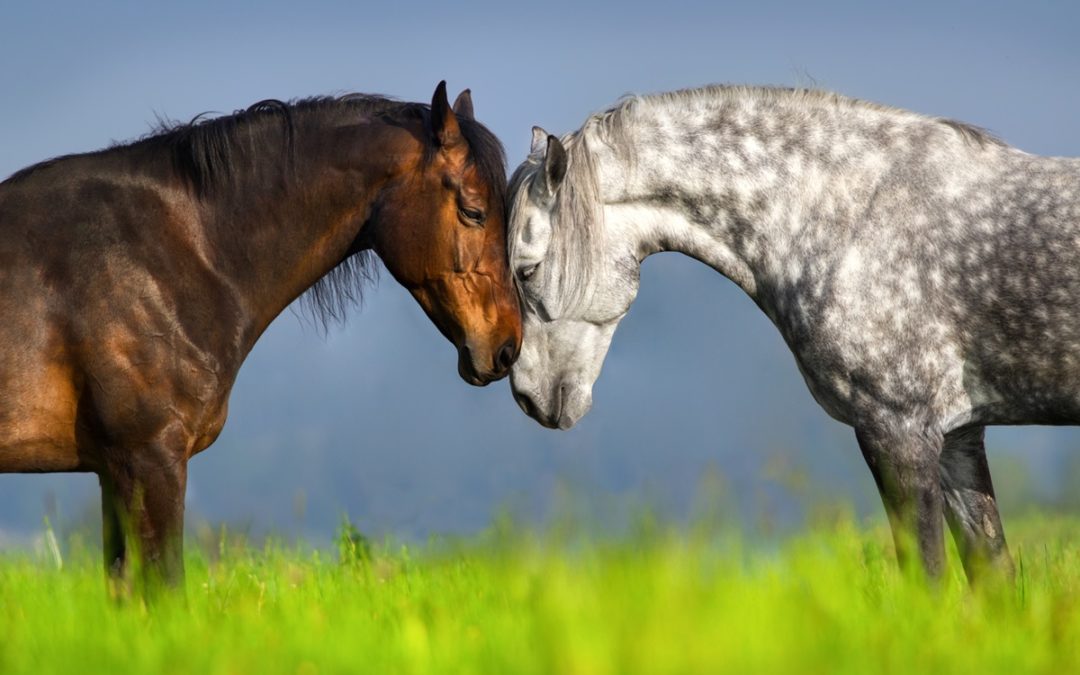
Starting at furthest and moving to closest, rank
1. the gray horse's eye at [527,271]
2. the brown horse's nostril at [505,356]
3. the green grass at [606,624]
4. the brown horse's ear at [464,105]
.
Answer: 1. the brown horse's ear at [464,105]
2. the gray horse's eye at [527,271]
3. the brown horse's nostril at [505,356]
4. the green grass at [606,624]

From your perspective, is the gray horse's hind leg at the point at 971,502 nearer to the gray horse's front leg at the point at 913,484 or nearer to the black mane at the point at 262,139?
the gray horse's front leg at the point at 913,484

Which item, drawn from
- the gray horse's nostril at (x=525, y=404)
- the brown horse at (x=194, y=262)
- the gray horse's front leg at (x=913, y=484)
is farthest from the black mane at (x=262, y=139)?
the gray horse's front leg at (x=913, y=484)

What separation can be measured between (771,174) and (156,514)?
11.7 ft

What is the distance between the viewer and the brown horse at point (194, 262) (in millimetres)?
5617

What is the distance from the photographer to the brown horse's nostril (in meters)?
6.05

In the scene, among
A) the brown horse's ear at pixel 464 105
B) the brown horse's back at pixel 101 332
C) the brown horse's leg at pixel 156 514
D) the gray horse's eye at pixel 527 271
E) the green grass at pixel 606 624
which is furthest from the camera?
the brown horse's ear at pixel 464 105

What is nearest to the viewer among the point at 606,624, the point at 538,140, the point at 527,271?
the point at 606,624

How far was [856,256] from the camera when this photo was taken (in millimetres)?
5789

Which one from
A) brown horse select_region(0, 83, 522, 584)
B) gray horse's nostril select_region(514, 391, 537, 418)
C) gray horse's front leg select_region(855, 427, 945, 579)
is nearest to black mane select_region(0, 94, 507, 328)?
brown horse select_region(0, 83, 522, 584)

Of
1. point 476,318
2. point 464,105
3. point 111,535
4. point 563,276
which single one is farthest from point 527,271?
point 111,535

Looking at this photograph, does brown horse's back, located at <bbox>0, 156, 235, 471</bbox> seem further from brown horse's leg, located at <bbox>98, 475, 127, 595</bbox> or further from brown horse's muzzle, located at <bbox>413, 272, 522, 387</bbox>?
brown horse's muzzle, located at <bbox>413, 272, 522, 387</bbox>

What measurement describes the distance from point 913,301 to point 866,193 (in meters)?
0.63

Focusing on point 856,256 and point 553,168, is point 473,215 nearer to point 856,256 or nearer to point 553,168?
point 553,168

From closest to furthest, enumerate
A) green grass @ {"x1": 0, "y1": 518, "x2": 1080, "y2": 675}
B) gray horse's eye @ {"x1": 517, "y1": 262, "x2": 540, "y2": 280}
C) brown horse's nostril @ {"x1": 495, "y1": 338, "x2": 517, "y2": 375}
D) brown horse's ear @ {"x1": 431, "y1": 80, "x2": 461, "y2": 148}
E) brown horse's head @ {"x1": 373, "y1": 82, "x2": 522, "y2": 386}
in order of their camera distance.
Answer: green grass @ {"x1": 0, "y1": 518, "x2": 1080, "y2": 675}, brown horse's ear @ {"x1": 431, "y1": 80, "x2": 461, "y2": 148}, brown horse's head @ {"x1": 373, "y1": 82, "x2": 522, "y2": 386}, brown horse's nostril @ {"x1": 495, "y1": 338, "x2": 517, "y2": 375}, gray horse's eye @ {"x1": 517, "y1": 262, "x2": 540, "y2": 280}
